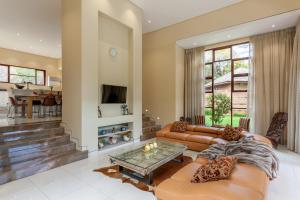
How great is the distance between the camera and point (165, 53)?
6.98 m

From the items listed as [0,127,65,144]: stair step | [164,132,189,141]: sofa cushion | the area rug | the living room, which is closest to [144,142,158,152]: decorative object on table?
the living room

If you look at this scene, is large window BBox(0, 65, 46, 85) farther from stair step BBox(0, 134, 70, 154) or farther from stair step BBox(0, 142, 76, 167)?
stair step BBox(0, 142, 76, 167)

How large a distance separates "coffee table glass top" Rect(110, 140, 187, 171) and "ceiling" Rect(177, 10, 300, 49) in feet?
14.1

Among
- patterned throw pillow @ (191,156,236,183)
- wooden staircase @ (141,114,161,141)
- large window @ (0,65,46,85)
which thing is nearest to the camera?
patterned throw pillow @ (191,156,236,183)

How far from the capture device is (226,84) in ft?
21.6

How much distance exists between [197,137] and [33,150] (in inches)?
159

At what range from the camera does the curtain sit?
4.45 meters

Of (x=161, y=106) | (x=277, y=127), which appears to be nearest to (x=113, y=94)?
(x=161, y=106)

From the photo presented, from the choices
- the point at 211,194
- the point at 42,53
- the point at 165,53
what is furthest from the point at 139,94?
the point at 42,53

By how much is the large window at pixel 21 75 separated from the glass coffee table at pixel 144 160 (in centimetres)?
1000

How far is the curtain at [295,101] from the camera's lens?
445 centimetres

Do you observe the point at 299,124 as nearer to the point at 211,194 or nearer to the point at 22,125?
the point at 211,194

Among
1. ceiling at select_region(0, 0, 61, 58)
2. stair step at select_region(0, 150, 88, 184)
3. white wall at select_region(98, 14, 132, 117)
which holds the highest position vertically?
ceiling at select_region(0, 0, 61, 58)

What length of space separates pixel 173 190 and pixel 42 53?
11.9 m
